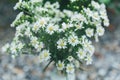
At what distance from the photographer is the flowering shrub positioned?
3.14 meters

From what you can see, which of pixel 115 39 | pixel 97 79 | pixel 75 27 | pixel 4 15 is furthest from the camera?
pixel 4 15

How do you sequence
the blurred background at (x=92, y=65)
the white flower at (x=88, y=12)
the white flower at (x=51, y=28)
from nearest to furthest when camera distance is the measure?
the white flower at (x=51, y=28)
the white flower at (x=88, y=12)
the blurred background at (x=92, y=65)

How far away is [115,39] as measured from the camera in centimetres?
483

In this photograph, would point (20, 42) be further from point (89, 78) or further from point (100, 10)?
point (89, 78)

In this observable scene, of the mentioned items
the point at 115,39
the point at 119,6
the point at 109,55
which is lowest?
the point at 109,55

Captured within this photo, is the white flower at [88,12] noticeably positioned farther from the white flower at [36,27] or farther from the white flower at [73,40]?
the white flower at [36,27]

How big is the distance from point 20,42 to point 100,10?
2.14 feet

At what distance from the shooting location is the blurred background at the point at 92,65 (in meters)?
4.13

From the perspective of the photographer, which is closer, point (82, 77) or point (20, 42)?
point (20, 42)

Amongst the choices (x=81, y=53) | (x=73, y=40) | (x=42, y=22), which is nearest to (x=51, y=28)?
(x=42, y=22)

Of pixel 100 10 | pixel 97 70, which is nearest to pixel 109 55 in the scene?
pixel 97 70

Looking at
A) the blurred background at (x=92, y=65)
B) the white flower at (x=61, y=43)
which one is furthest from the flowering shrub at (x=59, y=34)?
the blurred background at (x=92, y=65)

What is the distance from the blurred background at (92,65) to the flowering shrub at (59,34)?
1.34 feet

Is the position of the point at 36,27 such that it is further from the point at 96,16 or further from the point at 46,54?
the point at 96,16
